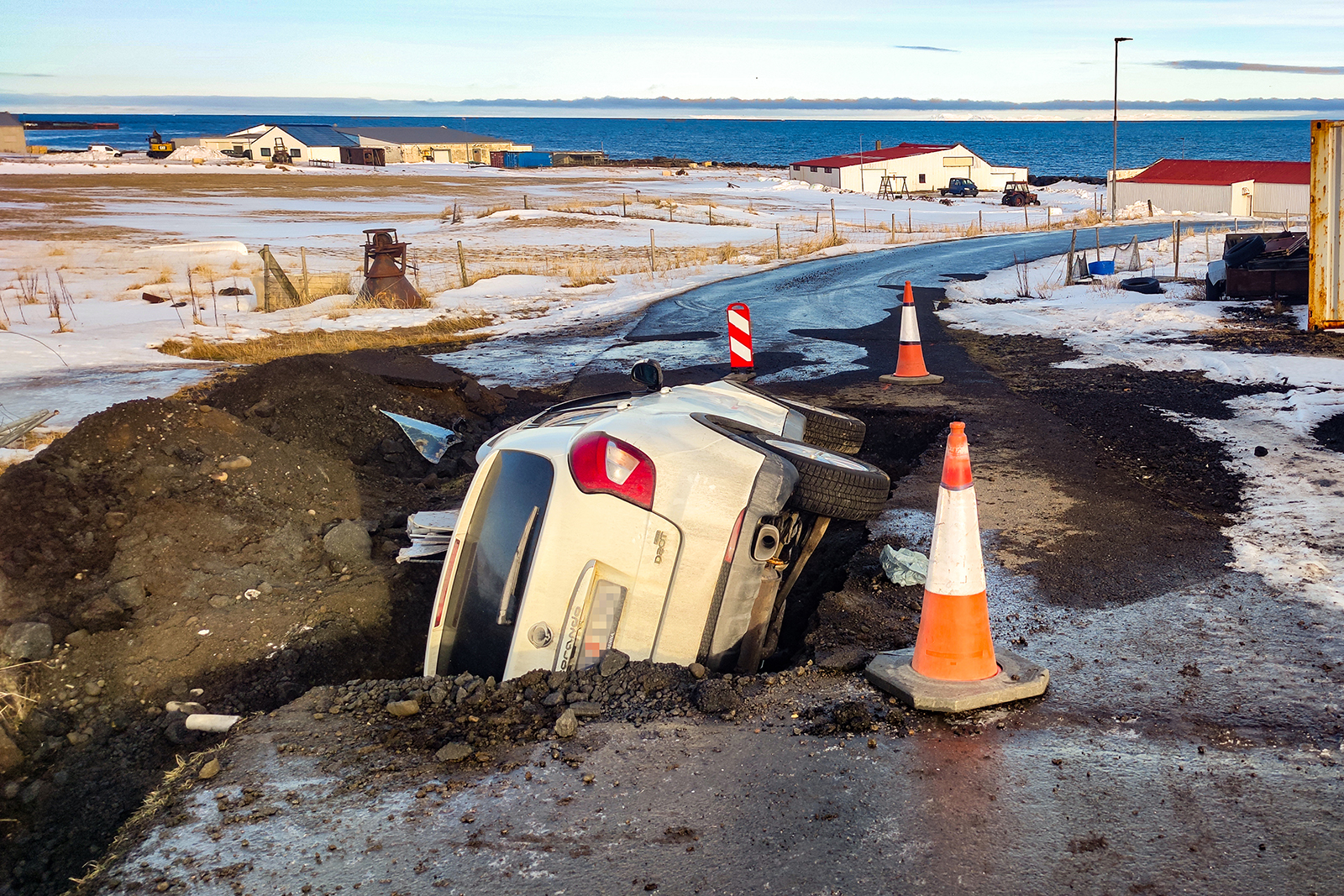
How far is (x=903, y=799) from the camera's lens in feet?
11.3

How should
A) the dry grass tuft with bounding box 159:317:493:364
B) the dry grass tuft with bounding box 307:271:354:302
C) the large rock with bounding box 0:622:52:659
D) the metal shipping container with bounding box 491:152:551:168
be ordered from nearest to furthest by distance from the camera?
the large rock with bounding box 0:622:52:659 → the dry grass tuft with bounding box 159:317:493:364 → the dry grass tuft with bounding box 307:271:354:302 → the metal shipping container with bounding box 491:152:551:168

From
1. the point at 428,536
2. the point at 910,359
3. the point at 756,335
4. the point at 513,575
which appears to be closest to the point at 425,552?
the point at 428,536

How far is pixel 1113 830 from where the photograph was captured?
3.21m

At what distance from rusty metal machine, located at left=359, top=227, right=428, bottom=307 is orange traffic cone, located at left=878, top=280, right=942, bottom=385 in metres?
11.2

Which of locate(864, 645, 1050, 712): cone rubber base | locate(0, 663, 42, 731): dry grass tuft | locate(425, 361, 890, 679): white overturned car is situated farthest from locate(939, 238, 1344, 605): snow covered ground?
locate(0, 663, 42, 731): dry grass tuft

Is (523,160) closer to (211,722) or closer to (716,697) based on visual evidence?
(211,722)

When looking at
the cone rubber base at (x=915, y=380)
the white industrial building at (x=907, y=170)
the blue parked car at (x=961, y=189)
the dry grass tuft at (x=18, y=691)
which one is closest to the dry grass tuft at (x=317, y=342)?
the cone rubber base at (x=915, y=380)

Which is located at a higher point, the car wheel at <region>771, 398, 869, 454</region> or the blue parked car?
the blue parked car

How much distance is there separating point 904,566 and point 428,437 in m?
4.88

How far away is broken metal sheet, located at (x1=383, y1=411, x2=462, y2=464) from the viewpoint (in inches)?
348

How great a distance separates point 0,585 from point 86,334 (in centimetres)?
1308

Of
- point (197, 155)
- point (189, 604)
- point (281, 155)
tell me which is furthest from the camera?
point (281, 155)

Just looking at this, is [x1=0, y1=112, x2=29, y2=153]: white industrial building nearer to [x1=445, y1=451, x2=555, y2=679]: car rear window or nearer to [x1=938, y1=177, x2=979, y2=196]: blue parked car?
[x1=938, y1=177, x2=979, y2=196]: blue parked car

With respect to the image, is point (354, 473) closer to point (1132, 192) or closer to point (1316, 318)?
point (1316, 318)
